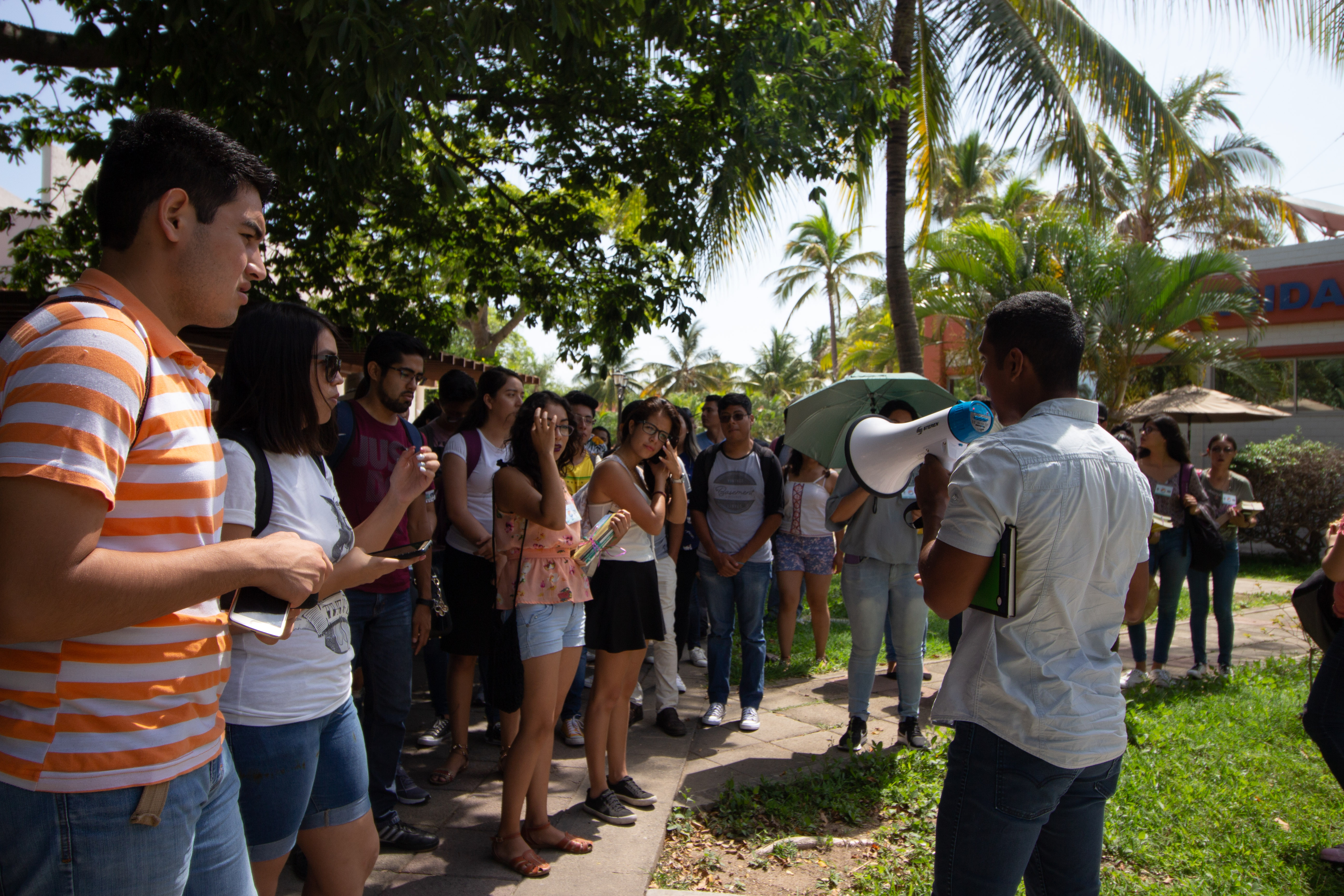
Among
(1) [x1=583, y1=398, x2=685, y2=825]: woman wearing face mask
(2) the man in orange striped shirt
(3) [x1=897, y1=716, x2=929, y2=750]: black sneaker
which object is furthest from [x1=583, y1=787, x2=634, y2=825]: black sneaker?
(2) the man in orange striped shirt

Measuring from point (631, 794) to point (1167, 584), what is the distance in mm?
4661

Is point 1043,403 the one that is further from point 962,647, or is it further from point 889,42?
point 889,42

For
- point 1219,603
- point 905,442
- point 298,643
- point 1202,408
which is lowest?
point 1219,603

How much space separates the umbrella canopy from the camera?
1338 centimetres

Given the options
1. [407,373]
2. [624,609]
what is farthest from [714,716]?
[407,373]

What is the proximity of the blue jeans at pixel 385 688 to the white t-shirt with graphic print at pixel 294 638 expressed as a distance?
1.40m

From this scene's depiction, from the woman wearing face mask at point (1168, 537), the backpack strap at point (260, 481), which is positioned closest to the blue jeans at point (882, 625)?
the woman wearing face mask at point (1168, 537)

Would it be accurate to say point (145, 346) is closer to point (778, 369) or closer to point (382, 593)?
point (382, 593)

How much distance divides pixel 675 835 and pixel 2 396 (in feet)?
10.9

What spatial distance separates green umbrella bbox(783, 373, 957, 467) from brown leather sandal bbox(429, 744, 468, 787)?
2371 mm

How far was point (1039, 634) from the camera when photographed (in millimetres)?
2031

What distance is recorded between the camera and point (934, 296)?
14.7 metres

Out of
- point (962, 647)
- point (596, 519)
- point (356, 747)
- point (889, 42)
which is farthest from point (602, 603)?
point (889, 42)

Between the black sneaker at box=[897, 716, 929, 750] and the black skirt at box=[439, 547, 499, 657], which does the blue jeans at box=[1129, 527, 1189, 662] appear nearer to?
the black sneaker at box=[897, 716, 929, 750]
